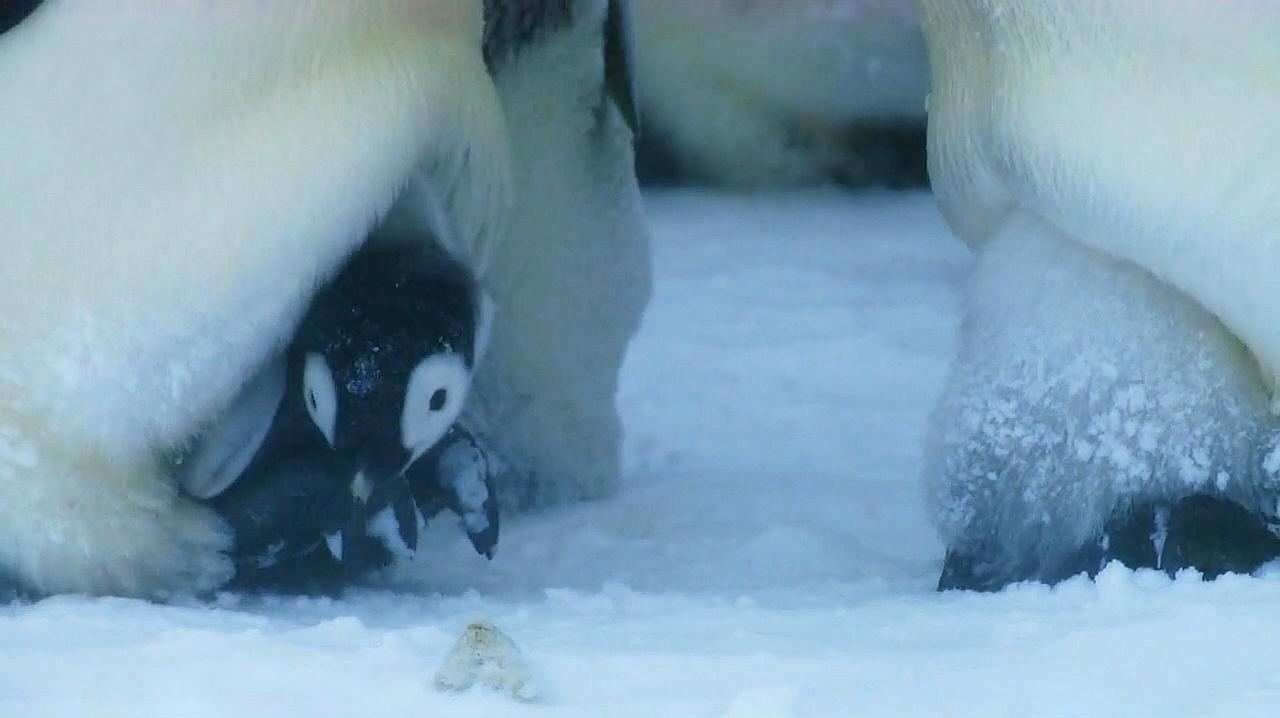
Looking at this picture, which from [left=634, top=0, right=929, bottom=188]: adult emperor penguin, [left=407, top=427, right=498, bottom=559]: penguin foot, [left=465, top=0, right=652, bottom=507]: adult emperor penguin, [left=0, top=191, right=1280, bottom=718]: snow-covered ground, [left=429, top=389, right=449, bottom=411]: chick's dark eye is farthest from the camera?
[left=634, top=0, right=929, bottom=188]: adult emperor penguin

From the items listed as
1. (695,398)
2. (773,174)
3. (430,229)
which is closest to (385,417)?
(430,229)

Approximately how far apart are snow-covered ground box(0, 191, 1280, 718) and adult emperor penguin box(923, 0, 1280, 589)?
5cm

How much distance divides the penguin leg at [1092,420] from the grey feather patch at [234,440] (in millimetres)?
353

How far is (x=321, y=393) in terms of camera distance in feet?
3.66

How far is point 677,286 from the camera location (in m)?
2.42

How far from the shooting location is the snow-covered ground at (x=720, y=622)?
0.85m

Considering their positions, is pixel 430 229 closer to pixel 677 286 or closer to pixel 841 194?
pixel 677 286

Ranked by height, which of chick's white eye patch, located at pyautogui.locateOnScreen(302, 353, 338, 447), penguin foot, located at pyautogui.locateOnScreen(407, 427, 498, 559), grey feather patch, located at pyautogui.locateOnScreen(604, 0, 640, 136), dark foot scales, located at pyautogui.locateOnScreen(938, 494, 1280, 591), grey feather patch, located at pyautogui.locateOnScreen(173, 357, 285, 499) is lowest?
penguin foot, located at pyautogui.locateOnScreen(407, 427, 498, 559)

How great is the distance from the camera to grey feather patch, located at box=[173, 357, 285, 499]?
1.11 meters

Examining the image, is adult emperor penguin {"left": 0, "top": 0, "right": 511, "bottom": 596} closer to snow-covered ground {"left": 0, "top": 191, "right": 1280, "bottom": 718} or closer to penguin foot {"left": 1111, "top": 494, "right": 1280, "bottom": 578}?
snow-covered ground {"left": 0, "top": 191, "right": 1280, "bottom": 718}

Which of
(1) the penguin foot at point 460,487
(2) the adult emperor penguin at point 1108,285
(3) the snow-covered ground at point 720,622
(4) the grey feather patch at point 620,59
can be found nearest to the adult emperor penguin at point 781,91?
(3) the snow-covered ground at point 720,622

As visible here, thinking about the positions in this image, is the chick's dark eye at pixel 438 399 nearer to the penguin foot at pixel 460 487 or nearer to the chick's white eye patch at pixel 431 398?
the chick's white eye patch at pixel 431 398

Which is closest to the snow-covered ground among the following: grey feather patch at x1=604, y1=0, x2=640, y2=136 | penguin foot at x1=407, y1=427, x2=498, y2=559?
penguin foot at x1=407, y1=427, x2=498, y2=559

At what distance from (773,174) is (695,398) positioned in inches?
42.1
